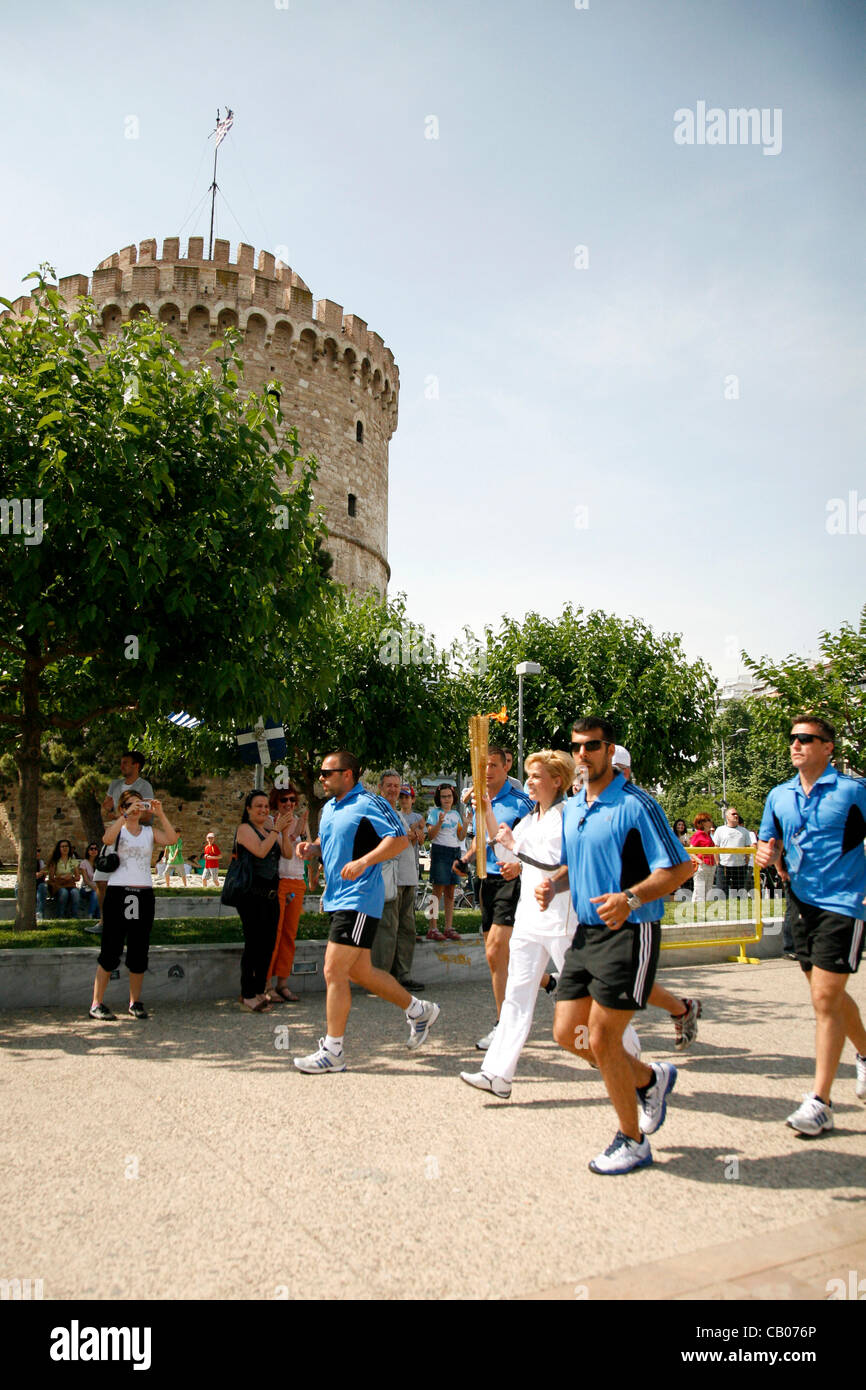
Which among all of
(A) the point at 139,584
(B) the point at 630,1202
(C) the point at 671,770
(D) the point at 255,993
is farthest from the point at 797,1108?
(C) the point at 671,770

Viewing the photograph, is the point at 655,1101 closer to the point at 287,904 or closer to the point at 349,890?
the point at 349,890

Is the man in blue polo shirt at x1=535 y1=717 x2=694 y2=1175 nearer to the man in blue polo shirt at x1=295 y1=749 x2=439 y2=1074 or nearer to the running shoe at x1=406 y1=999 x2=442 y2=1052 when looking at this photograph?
the man in blue polo shirt at x1=295 y1=749 x2=439 y2=1074

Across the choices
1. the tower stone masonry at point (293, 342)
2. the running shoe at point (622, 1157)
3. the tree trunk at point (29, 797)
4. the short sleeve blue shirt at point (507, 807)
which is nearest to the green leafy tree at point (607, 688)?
the tower stone masonry at point (293, 342)

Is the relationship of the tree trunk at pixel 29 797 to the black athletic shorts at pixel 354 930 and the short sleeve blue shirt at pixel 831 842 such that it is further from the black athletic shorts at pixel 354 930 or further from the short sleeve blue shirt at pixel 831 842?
the short sleeve blue shirt at pixel 831 842

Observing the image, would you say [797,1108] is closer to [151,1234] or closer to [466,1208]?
[466,1208]

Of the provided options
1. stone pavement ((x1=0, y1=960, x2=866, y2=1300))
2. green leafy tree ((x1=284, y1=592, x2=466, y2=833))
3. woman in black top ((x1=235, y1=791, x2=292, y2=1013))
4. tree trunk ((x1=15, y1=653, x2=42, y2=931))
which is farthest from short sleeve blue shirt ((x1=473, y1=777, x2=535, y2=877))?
green leafy tree ((x1=284, y1=592, x2=466, y2=833))

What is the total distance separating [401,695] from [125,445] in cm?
1562

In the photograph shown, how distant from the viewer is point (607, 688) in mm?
29891

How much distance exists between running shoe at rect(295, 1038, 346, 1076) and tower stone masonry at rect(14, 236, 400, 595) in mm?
29636

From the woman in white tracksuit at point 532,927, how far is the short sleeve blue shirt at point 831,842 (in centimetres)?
126

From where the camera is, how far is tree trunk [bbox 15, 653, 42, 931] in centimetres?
963

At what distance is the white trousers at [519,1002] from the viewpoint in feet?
16.8

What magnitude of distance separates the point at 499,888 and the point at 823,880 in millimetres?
2230
